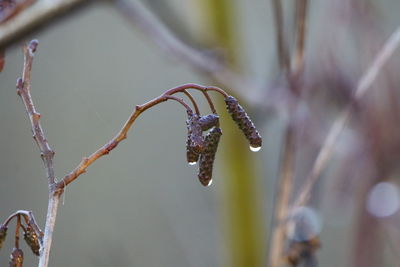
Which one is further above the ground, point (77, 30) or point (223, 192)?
point (77, 30)

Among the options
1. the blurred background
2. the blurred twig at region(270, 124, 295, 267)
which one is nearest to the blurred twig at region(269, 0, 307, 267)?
the blurred twig at region(270, 124, 295, 267)

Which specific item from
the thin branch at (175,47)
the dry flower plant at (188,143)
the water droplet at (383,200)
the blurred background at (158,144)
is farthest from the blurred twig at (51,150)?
the blurred background at (158,144)

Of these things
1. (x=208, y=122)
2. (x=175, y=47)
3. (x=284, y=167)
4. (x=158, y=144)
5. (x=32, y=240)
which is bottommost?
(x=32, y=240)

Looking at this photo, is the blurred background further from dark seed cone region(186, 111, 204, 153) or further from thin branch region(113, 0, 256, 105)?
dark seed cone region(186, 111, 204, 153)

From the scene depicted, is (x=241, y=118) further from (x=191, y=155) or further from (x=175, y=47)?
(x=175, y=47)

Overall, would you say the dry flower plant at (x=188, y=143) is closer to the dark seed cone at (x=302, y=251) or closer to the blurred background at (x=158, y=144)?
the dark seed cone at (x=302, y=251)

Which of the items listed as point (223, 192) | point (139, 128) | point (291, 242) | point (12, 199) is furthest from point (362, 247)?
point (139, 128)

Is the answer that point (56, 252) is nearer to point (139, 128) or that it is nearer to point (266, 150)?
point (139, 128)

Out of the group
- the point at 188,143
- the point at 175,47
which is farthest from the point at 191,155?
the point at 175,47
